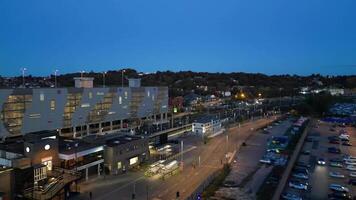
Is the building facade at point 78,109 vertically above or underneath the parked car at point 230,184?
above

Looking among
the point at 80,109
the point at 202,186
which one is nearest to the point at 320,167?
the point at 202,186

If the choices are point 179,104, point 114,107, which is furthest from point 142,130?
point 179,104

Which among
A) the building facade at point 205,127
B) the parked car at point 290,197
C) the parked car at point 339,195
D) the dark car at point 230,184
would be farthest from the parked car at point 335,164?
the building facade at point 205,127

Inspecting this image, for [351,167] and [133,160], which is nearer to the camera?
[133,160]

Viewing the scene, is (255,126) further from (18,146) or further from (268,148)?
(18,146)

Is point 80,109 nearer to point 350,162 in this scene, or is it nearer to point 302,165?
point 302,165

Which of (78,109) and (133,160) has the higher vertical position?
(78,109)

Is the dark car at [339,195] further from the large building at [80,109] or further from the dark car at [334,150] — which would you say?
the large building at [80,109]

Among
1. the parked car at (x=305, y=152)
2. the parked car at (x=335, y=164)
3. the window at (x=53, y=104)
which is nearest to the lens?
the parked car at (x=335, y=164)
